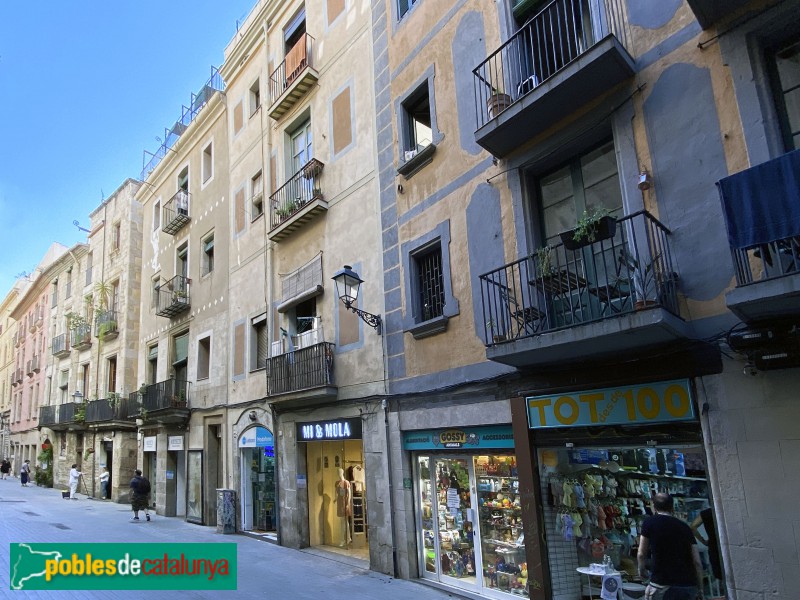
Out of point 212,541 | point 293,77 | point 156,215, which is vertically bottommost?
point 212,541

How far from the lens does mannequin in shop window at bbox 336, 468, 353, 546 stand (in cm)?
1210

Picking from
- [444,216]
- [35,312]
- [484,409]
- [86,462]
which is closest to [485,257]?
[444,216]

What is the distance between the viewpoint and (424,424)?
9156 mm

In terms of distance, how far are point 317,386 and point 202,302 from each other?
831cm

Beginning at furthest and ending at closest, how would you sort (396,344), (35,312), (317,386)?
(35,312) → (317,386) → (396,344)

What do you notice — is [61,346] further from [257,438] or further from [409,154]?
[409,154]

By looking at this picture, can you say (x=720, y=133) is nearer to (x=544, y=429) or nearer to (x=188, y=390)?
(x=544, y=429)

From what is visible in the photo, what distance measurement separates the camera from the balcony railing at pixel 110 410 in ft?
72.2

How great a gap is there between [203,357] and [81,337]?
1445 centimetres

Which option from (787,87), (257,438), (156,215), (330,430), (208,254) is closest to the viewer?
(787,87)

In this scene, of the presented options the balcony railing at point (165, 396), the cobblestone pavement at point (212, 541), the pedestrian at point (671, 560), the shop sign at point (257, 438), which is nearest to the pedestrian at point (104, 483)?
the cobblestone pavement at point (212, 541)

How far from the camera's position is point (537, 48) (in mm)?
8219

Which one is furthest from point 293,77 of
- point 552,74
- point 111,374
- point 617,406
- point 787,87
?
point 111,374

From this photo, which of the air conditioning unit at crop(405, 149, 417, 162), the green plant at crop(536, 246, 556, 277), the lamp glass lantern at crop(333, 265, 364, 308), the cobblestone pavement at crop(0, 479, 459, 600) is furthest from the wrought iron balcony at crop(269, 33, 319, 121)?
the cobblestone pavement at crop(0, 479, 459, 600)
